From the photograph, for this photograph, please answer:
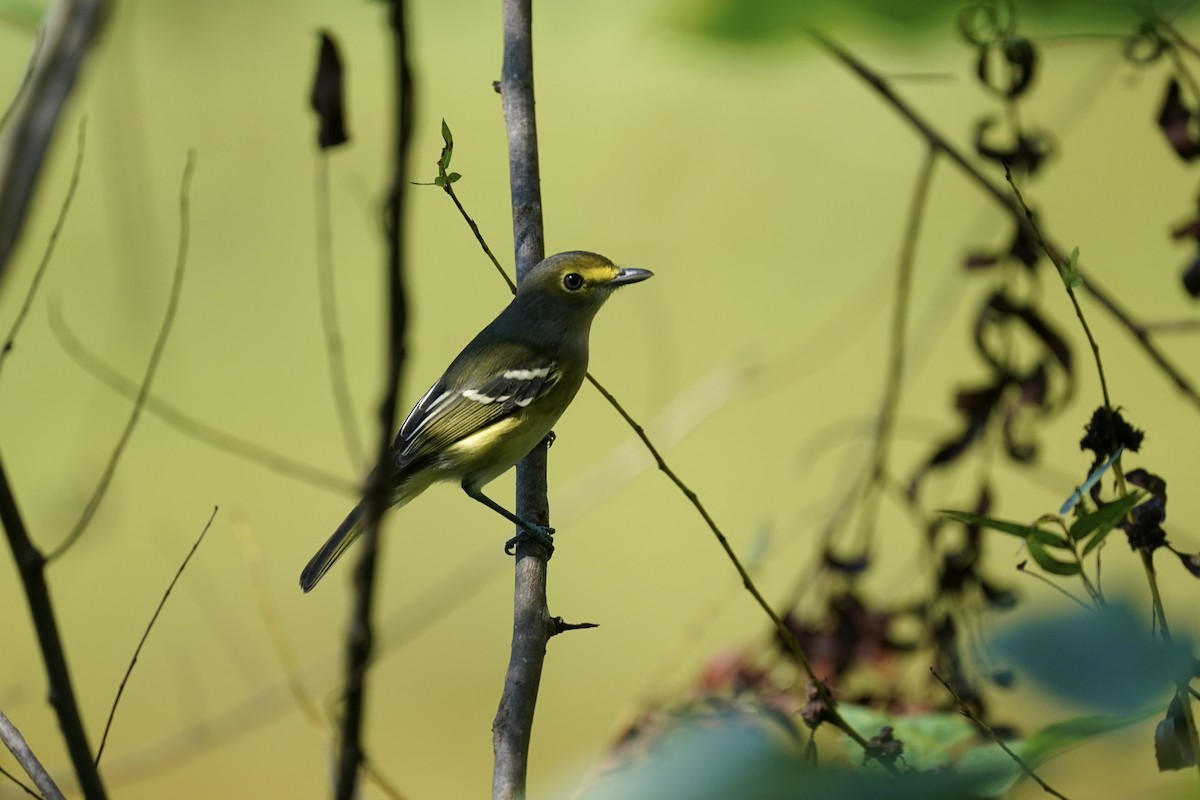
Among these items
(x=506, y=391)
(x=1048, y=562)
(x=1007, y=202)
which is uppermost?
(x=1007, y=202)

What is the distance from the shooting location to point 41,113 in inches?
28.6

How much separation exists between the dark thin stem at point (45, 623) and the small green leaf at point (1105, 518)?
2.70 ft

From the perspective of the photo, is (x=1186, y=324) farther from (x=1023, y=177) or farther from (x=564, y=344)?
(x=564, y=344)

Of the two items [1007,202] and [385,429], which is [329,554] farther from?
[385,429]

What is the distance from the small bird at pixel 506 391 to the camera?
244cm

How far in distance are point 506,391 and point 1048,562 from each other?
1589 millimetres

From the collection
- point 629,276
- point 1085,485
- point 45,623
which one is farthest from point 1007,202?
point 45,623

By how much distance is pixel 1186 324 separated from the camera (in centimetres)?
192

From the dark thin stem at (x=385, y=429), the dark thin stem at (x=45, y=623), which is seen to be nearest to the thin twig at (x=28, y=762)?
the dark thin stem at (x=45, y=623)

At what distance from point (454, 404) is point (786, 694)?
92cm

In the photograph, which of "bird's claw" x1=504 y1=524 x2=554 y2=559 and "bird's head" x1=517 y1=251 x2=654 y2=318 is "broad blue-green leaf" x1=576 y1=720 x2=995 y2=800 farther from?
"bird's head" x1=517 y1=251 x2=654 y2=318

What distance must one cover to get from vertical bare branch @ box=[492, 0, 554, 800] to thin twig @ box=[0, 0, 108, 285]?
2.92 ft

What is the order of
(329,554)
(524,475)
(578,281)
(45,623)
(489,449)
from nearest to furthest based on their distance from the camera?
(45,623) < (524,475) < (329,554) < (489,449) < (578,281)

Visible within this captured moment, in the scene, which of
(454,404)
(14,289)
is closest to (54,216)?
(14,289)
